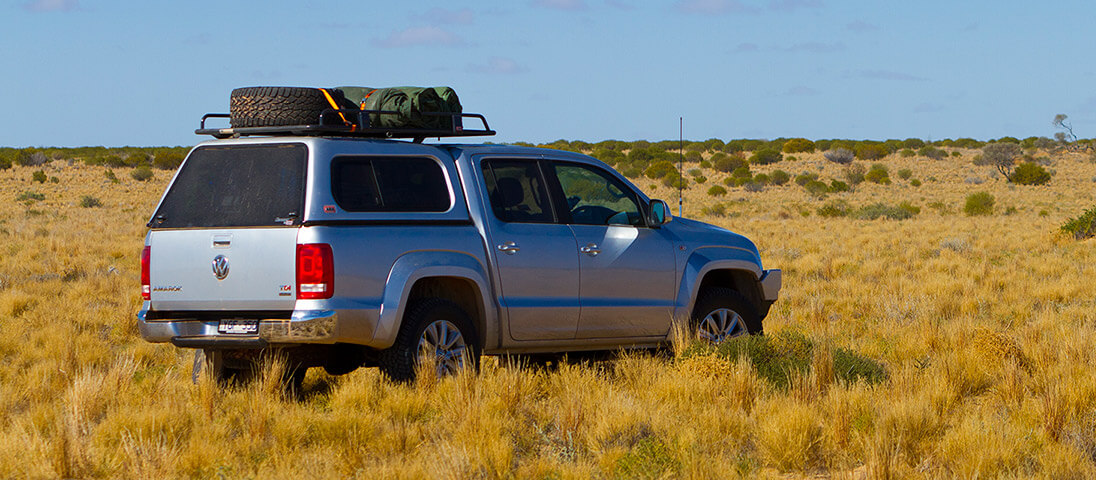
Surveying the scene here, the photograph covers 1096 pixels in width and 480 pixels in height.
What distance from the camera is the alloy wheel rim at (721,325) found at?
9297mm

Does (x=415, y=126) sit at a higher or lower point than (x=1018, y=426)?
higher

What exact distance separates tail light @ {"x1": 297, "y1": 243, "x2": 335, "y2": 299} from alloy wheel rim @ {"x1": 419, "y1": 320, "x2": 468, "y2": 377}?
0.89 metres

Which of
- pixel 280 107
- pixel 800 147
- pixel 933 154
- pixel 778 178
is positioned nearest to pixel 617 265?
pixel 280 107

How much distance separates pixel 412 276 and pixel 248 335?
1086 mm

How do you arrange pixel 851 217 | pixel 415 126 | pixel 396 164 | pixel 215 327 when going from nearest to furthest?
pixel 215 327 < pixel 396 164 < pixel 415 126 < pixel 851 217

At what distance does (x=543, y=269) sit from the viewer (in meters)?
8.19

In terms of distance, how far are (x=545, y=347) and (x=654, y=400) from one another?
1299mm

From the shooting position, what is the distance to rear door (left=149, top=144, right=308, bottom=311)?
7.09m

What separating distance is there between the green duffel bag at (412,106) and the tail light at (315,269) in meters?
1.37

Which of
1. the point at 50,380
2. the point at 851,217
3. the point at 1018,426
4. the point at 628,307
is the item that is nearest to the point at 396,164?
the point at 628,307

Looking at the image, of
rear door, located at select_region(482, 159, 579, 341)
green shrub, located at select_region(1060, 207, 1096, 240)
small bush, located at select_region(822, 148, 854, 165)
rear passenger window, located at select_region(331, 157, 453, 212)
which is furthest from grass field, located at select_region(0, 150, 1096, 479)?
small bush, located at select_region(822, 148, 854, 165)

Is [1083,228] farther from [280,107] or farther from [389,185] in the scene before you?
[280,107]

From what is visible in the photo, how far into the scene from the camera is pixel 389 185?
7.63 m

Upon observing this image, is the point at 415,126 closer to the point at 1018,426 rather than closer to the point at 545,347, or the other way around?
the point at 545,347
